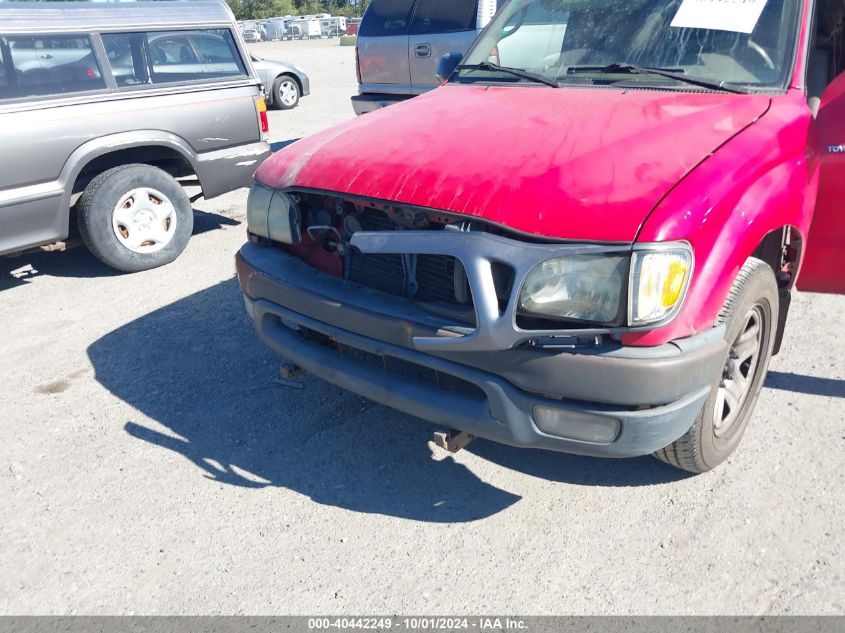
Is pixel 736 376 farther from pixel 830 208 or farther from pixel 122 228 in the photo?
pixel 122 228

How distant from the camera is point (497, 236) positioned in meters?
2.48

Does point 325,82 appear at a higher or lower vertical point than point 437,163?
lower

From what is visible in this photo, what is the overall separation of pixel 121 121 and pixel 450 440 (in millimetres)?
4060

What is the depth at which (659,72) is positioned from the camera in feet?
11.2

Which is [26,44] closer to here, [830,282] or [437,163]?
[437,163]

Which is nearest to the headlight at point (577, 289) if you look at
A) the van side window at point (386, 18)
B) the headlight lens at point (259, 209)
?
the headlight lens at point (259, 209)

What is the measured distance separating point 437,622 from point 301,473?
105 centimetres

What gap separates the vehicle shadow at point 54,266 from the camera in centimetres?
585

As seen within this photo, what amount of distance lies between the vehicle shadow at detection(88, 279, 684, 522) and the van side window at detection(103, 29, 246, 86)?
2.39 m

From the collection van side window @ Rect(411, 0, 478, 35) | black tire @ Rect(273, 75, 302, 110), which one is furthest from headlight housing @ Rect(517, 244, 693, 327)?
black tire @ Rect(273, 75, 302, 110)

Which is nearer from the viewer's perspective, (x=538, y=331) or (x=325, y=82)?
(x=538, y=331)

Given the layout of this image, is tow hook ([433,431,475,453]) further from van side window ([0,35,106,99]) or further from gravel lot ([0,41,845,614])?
van side window ([0,35,106,99])

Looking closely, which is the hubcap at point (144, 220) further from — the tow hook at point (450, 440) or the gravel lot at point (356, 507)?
the tow hook at point (450, 440)

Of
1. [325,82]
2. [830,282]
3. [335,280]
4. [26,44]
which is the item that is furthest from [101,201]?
[325,82]
